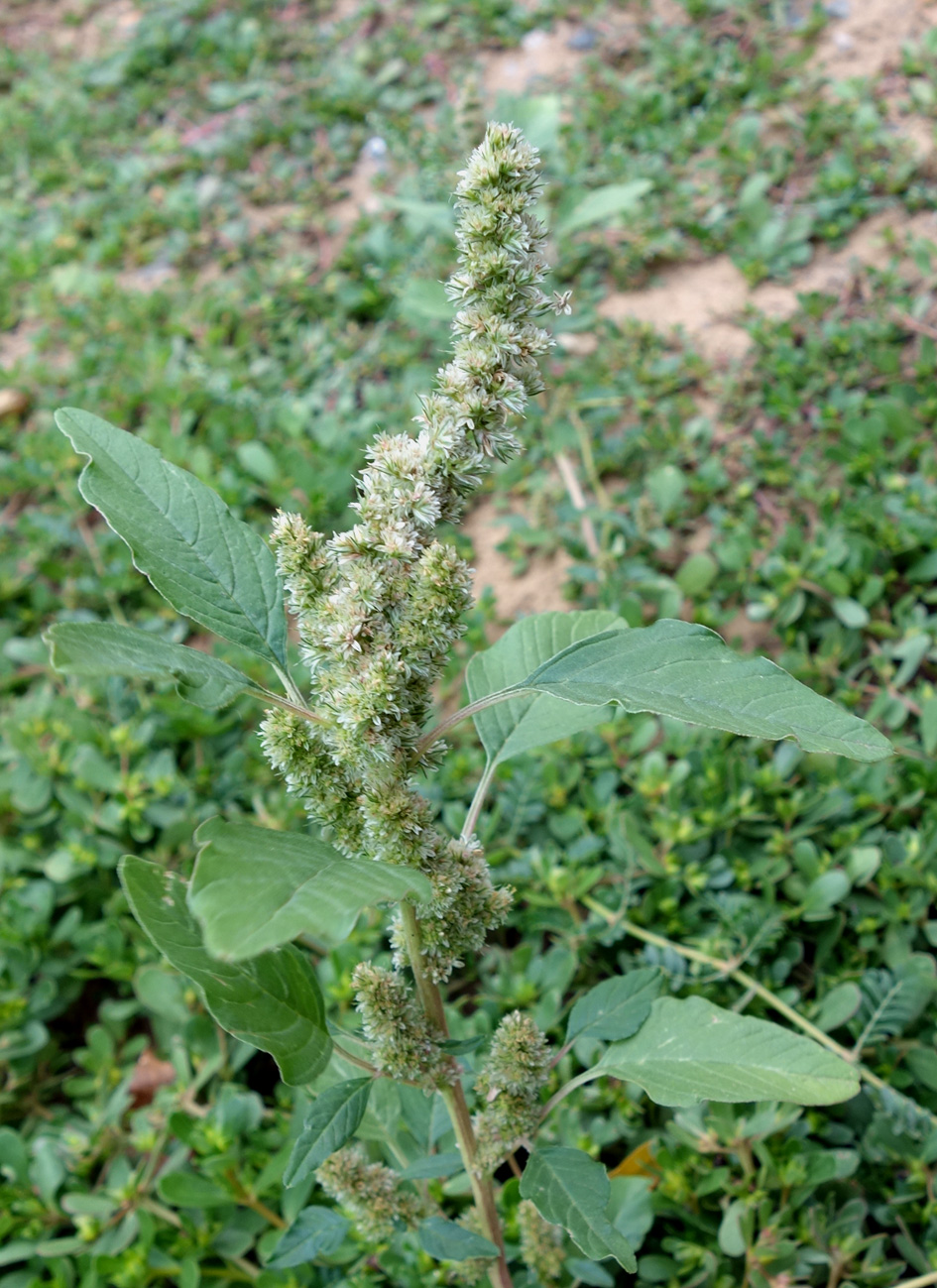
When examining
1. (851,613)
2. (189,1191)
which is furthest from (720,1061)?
(851,613)

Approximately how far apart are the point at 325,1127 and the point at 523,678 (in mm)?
637

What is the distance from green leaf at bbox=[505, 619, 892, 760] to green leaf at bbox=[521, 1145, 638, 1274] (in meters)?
0.60

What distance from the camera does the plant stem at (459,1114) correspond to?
3.93ft

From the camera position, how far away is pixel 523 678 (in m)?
1.48

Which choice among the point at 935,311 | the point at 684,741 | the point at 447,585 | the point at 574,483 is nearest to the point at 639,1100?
the point at 684,741

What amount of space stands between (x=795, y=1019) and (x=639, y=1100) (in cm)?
31

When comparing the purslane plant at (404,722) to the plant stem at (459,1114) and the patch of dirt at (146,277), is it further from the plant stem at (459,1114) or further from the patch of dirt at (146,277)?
the patch of dirt at (146,277)

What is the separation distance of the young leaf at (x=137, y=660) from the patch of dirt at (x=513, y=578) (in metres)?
1.76

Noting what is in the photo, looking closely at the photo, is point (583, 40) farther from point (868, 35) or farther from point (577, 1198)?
point (577, 1198)

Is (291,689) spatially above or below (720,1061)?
above

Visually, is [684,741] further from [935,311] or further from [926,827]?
[935,311]

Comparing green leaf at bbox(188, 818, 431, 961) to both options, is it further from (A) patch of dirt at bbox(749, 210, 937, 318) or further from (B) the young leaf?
(A) patch of dirt at bbox(749, 210, 937, 318)

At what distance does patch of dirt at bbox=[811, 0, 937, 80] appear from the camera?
3.78 metres

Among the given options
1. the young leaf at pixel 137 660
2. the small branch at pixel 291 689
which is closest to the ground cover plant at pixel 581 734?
the small branch at pixel 291 689
